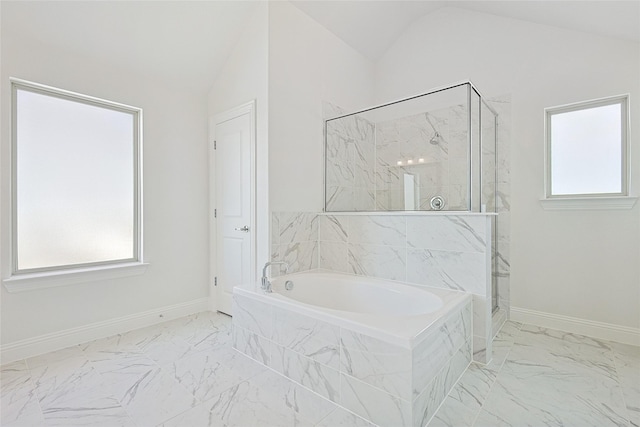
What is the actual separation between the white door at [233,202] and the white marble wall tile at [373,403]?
4.86 feet

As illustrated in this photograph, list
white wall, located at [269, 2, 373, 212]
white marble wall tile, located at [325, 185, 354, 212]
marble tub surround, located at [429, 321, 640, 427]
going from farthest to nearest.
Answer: white marble wall tile, located at [325, 185, 354, 212]
white wall, located at [269, 2, 373, 212]
marble tub surround, located at [429, 321, 640, 427]

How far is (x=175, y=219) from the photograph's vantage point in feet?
10.2

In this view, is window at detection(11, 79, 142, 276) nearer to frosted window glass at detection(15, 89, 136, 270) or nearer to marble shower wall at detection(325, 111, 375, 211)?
frosted window glass at detection(15, 89, 136, 270)

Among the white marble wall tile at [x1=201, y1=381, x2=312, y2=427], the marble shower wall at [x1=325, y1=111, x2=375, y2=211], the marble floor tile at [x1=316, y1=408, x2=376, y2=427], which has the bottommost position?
the marble floor tile at [x1=316, y1=408, x2=376, y2=427]

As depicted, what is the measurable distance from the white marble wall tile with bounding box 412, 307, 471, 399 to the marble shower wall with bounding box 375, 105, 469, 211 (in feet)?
3.06

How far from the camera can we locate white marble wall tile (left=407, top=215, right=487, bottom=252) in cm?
216

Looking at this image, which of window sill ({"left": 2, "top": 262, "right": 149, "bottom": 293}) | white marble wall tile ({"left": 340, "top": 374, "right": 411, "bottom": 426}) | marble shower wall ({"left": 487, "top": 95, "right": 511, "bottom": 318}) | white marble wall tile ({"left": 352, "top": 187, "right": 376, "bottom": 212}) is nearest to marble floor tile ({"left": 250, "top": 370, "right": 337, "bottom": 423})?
white marble wall tile ({"left": 340, "top": 374, "right": 411, "bottom": 426})

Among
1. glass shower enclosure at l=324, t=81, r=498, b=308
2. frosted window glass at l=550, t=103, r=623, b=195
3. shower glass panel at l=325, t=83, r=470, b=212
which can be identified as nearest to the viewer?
frosted window glass at l=550, t=103, r=623, b=195

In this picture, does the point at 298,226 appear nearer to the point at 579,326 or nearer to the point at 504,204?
the point at 504,204

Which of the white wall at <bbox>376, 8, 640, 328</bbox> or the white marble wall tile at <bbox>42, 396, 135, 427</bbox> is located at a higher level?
the white wall at <bbox>376, 8, 640, 328</bbox>

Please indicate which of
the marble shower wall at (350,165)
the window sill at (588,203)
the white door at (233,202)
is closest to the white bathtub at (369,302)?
the white door at (233,202)

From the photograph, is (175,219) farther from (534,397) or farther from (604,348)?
(604,348)

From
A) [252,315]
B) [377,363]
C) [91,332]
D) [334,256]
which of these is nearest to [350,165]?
[334,256]

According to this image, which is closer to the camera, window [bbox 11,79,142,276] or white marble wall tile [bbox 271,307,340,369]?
white marble wall tile [bbox 271,307,340,369]
